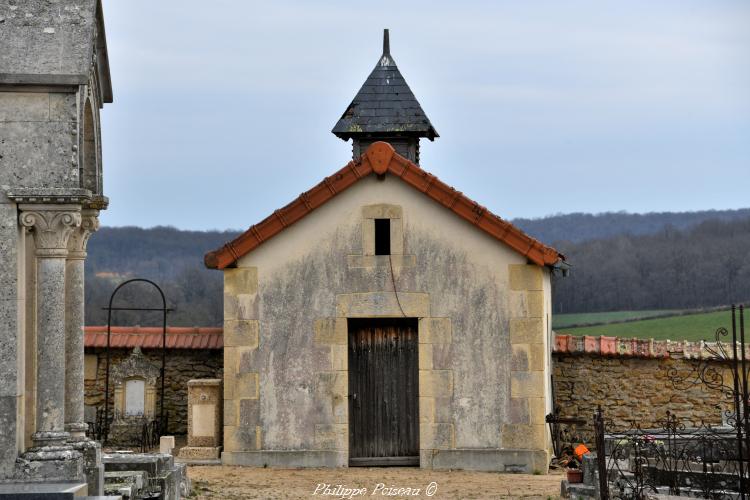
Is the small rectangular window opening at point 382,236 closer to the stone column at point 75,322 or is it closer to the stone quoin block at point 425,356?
the stone quoin block at point 425,356

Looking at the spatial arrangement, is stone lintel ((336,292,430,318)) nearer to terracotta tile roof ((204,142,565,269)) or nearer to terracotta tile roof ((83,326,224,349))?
terracotta tile roof ((204,142,565,269))

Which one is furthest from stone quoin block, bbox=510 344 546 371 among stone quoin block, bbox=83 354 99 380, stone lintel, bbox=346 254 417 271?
stone quoin block, bbox=83 354 99 380

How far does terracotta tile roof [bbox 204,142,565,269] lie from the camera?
725 inches

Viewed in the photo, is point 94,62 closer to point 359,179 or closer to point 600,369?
point 359,179

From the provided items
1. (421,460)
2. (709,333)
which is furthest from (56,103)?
(709,333)

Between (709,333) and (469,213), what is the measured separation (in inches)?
715

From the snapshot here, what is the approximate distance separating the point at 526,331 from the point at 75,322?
716 cm

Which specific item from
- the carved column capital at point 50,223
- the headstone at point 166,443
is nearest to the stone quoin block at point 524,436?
the headstone at point 166,443

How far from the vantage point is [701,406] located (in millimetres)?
20609

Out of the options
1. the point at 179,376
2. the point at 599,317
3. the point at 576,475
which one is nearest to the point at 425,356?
the point at 576,475

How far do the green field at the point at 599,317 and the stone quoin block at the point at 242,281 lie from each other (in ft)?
93.3

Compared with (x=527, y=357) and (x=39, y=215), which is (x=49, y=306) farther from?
(x=527, y=357)

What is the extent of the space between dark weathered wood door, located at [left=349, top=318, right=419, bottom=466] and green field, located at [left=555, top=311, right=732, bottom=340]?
16702 mm

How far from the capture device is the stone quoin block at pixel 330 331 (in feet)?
61.4
